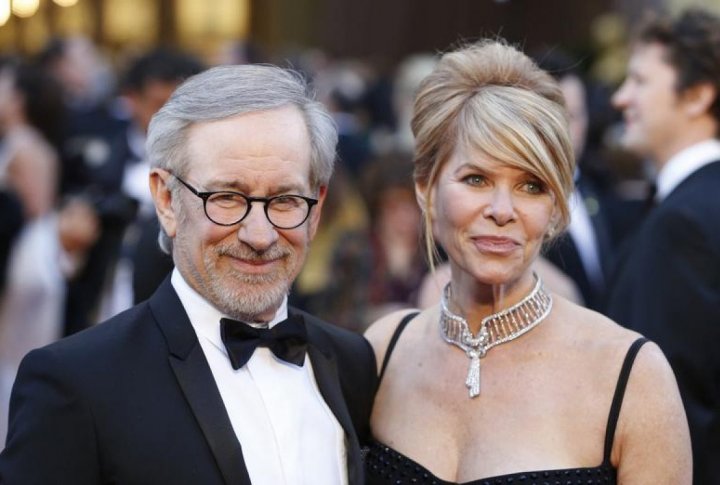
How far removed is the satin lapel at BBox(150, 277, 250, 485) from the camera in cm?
286

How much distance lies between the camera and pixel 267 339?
3031 mm

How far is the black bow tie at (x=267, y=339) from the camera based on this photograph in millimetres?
2977

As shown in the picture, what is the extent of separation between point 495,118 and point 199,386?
1050mm

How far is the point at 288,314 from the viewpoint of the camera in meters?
3.25

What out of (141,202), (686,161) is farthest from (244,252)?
(141,202)

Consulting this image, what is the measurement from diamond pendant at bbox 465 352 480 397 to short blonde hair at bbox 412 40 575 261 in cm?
33

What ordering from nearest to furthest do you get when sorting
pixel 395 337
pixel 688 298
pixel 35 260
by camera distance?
1. pixel 395 337
2. pixel 688 298
3. pixel 35 260

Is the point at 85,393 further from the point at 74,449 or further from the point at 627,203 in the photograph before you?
the point at 627,203

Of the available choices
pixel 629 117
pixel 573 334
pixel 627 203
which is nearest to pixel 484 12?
pixel 627 203

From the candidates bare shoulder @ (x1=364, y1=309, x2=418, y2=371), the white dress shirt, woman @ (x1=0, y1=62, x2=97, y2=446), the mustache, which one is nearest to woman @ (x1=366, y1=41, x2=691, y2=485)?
bare shoulder @ (x1=364, y1=309, x2=418, y2=371)

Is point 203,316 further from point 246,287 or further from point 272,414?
point 272,414

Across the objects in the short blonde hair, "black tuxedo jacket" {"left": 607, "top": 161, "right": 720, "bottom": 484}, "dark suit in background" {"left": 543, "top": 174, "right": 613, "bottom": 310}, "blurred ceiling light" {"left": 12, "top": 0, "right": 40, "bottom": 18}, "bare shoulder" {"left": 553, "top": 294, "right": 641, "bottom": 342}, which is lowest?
"dark suit in background" {"left": 543, "top": 174, "right": 613, "bottom": 310}

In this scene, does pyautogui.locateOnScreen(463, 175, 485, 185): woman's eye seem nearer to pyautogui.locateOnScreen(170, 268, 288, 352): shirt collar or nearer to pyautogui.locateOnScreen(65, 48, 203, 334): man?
pyautogui.locateOnScreen(170, 268, 288, 352): shirt collar

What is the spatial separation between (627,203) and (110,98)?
6635 mm
